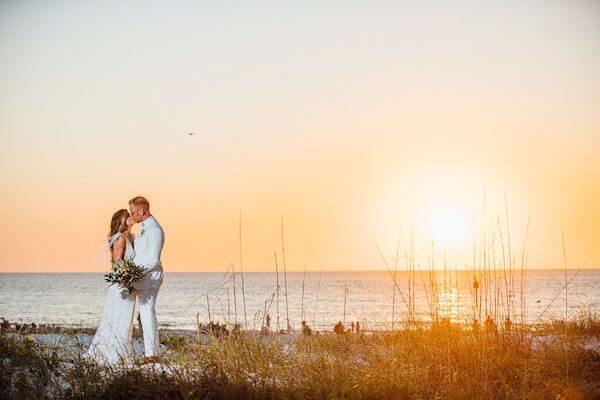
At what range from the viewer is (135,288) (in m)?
9.63

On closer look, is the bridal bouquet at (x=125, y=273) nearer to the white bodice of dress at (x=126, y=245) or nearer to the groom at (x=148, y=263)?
the groom at (x=148, y=263)

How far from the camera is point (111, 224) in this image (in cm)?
1005

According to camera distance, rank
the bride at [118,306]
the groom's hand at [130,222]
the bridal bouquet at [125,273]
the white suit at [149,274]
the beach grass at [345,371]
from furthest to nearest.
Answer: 1. the groom's hand at [130,222]
2. the bride at [118,306]
3. the white suit at [149,274]
4. the bridal bouquet at [125,273]
5. the beach grass at [345,371]

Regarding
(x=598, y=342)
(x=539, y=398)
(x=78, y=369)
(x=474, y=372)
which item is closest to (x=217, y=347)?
(x=78, y=369)

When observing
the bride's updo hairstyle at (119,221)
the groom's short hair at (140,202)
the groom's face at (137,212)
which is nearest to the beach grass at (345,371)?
the bride's updo hairstyle at (119,221)

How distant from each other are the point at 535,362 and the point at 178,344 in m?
5.61

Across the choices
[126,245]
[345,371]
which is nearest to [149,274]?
[126,245]

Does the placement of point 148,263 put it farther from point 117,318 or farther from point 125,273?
point 117,318

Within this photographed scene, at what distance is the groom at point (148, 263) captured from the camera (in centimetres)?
958

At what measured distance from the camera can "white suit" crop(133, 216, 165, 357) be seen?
31.4ft

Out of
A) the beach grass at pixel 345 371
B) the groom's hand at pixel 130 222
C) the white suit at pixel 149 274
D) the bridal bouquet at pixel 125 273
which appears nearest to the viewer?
the beach grass at pixel 345 371

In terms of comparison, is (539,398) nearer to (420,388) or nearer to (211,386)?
(420,388)

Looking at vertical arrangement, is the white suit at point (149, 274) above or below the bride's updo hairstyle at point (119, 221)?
below

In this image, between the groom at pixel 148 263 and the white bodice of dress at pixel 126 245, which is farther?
the white bodice of dress at pixel 126 245
